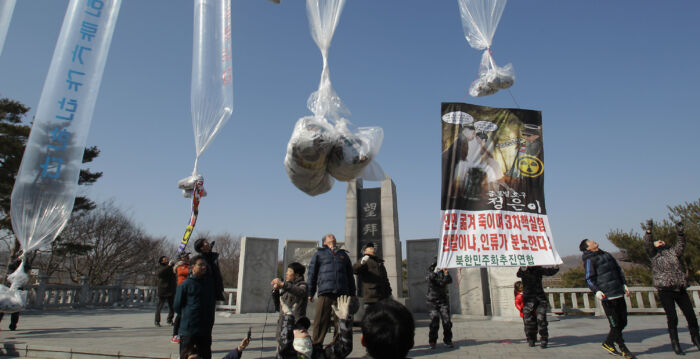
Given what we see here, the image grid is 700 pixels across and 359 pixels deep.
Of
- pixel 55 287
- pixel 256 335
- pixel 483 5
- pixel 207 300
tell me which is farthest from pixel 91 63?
pixel 55 287

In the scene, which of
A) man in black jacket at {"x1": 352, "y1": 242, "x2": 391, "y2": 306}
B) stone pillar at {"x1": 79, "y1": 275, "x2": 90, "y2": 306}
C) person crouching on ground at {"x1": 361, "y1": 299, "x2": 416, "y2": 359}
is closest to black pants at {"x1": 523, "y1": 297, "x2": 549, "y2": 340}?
man in black jacket at {"x1": 352, "y1": 242, "x2": 391, "y2": 306}

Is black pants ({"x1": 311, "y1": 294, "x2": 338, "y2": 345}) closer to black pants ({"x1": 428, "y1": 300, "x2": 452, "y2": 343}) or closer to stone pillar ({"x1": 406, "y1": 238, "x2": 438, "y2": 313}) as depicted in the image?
black pants ({"x1": 428, "y1": 300, "x2": 452, "y2": 343})

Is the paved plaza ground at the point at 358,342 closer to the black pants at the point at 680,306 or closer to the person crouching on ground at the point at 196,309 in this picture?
the black pants at the point at 680,306

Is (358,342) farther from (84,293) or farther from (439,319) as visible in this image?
(84,293)

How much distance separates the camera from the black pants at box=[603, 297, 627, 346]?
511cm

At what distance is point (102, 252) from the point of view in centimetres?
2605

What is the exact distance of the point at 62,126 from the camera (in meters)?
5.69

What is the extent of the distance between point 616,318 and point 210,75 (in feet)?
22.2

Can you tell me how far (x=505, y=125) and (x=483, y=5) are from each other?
1.83 meters

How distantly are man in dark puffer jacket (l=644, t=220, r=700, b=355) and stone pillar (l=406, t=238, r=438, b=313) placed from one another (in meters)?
6.56

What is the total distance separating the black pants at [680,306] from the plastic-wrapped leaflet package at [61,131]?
9.04 m

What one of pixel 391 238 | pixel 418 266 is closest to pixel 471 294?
pixel 418 266

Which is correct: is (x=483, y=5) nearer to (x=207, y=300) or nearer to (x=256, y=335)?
(x=207, y=300)

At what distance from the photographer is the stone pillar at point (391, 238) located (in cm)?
993
